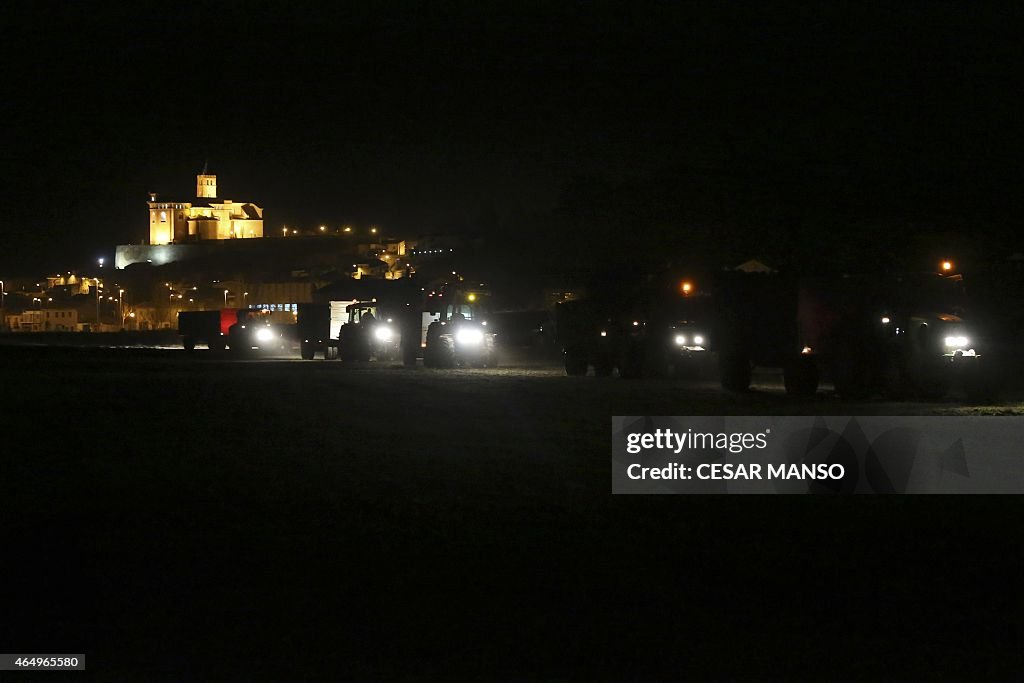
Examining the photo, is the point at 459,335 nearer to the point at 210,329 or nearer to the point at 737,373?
the point at 737,373

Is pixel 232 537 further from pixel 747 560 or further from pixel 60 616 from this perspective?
pixel 747 560

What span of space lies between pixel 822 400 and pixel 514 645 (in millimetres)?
18705

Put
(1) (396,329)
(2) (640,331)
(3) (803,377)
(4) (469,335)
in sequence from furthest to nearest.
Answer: (1) (396,329) → (4) (469,335) → (2) (640,331) → (3) (803,377)

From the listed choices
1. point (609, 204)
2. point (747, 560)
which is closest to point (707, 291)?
point (747, 560)

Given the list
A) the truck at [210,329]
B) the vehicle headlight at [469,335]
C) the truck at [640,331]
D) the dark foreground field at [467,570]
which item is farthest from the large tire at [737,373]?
the truck at [210,329]

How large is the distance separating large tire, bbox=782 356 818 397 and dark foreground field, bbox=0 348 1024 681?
10.1m

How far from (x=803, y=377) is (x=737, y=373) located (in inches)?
77.3

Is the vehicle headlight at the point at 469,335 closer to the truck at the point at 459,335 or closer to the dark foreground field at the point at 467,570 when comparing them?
the truck at the point at 459,335

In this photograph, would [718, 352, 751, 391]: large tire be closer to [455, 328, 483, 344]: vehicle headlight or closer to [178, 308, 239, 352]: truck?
[455, 328, 483, 344]: vehicle headlight

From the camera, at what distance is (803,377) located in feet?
86.8

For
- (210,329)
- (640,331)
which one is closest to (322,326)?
(210,329)

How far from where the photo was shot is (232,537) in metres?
10.5

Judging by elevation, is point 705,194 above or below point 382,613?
above

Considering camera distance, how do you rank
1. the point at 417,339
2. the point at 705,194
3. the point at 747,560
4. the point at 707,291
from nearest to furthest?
the point at 747,560, the point at 707,291, the point at 417,339, the point at 705,194
